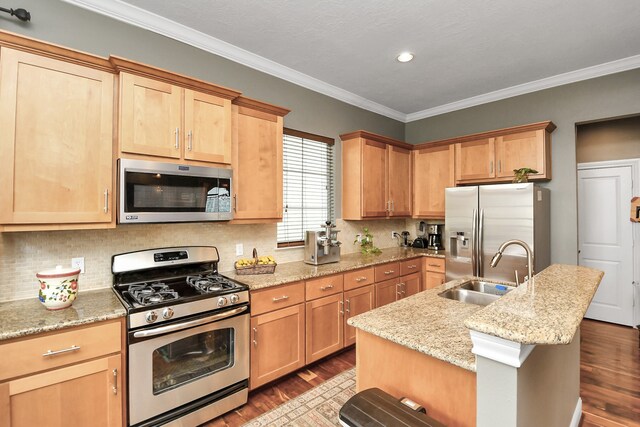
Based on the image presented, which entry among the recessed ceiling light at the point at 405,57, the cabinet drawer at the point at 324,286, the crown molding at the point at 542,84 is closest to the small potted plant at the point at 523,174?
the crown molding at the point at 542,84

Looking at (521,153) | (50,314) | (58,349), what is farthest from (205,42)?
(521,153)

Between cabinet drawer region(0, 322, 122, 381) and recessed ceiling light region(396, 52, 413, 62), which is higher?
recessed ceiling light region(396, 52, 413, 62)

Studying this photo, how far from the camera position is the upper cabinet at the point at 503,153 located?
11.3 ft

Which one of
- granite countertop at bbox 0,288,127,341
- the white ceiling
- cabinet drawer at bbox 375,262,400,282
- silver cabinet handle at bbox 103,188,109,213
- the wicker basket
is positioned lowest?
cabinet drawer at bbox 375,262,400,282

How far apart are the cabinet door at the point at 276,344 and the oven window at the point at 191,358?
0.22m

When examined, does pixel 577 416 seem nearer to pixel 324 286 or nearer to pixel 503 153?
pixel 324 286

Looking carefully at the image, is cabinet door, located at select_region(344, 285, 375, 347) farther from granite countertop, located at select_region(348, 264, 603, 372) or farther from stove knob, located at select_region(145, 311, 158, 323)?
stove knob, located at select_region(145, 311, 158, 323)

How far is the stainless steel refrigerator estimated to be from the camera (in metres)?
3.13

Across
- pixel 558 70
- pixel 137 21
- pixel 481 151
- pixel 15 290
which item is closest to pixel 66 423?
pixel 15 290

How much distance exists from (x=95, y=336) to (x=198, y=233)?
1.10m

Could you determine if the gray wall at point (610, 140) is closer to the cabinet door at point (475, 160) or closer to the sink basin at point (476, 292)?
the cabinet door at point (475, 160)

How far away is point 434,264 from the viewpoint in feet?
12.8

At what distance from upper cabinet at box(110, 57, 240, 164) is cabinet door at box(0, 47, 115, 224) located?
0.36 feet

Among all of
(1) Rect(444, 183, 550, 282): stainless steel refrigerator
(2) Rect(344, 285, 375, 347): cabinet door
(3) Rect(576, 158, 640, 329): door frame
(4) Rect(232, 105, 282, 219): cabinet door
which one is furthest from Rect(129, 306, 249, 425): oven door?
(3) Rect(576, 158, 640, 329): door frame
